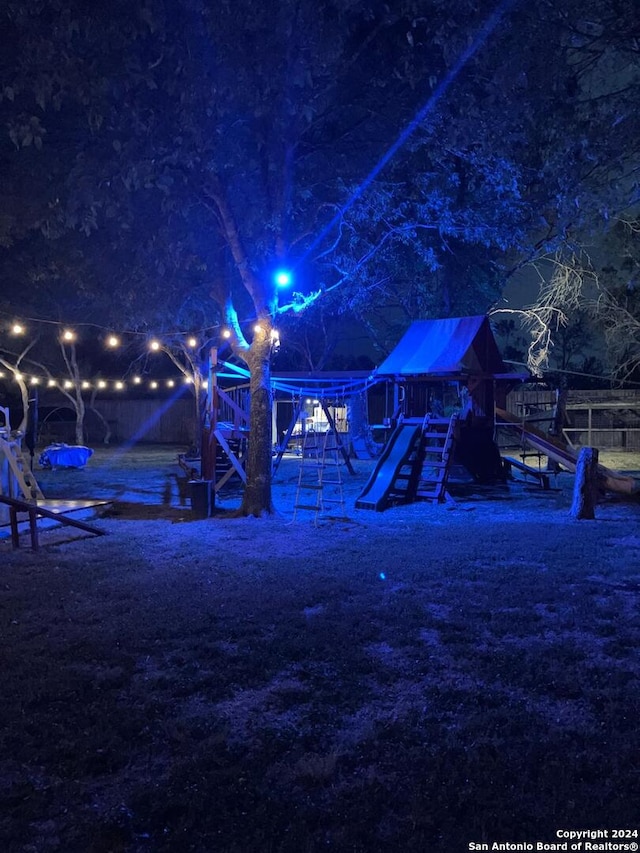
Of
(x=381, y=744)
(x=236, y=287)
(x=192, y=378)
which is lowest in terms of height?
(x=381, y=744)

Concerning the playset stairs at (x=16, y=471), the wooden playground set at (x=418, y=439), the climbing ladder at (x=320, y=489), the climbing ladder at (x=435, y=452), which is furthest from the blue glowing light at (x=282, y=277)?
the playset stairs at (x=16, y=471)

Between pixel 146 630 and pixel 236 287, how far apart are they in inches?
524

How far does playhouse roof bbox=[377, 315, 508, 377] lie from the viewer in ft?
45.4

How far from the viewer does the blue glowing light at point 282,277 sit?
1141 cm

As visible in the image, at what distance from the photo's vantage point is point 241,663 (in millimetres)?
4664

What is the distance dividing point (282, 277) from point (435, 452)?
16.4 feet

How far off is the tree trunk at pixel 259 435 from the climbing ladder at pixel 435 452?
11.2 feet

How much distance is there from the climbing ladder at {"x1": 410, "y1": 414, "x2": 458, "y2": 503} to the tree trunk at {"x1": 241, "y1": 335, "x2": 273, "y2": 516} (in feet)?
11.2

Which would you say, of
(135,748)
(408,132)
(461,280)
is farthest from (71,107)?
(461,280)

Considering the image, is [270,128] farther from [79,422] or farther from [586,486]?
[79,422]

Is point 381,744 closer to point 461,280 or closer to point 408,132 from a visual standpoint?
point 408,132

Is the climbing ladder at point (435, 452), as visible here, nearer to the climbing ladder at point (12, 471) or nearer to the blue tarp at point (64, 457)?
the climbing ladder at point (12, 471)

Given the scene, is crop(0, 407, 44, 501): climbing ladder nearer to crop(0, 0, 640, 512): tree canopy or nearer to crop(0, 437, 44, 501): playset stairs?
crop(0, 437, 44, 501): playset stairs
